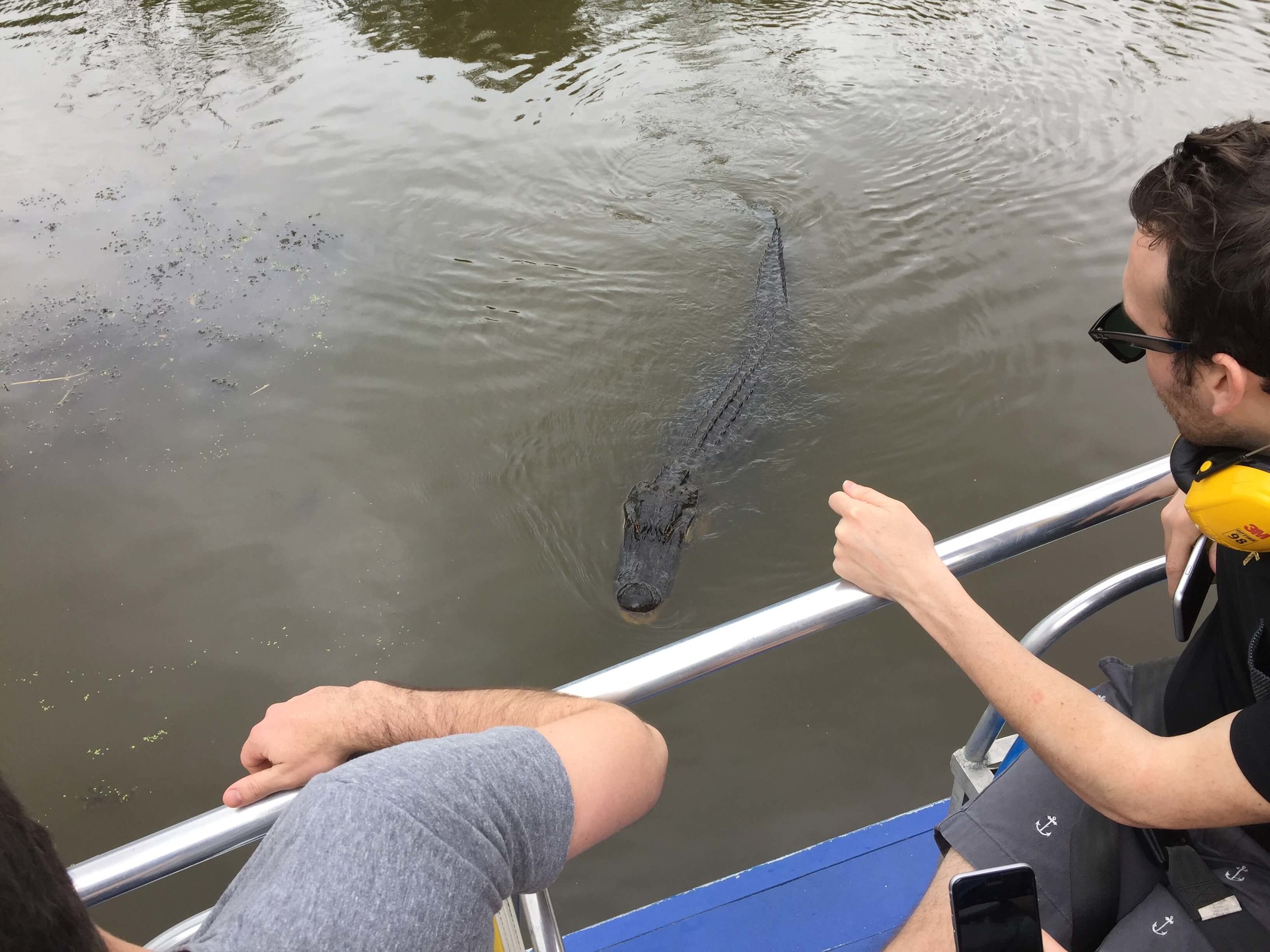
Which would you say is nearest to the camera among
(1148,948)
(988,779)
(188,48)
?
(1148,948)

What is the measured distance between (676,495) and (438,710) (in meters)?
3.15

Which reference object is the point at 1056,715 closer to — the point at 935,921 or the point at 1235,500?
the point at 1235,500

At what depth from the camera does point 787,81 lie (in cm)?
975

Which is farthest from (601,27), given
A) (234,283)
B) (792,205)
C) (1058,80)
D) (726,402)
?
(726,402)

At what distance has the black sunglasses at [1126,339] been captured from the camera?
1.48m

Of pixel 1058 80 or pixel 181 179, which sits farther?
pixel 1058 80

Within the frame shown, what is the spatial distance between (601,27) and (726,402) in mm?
8628

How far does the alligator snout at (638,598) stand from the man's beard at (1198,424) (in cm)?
282

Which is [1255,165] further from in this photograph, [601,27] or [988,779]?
[601,27]

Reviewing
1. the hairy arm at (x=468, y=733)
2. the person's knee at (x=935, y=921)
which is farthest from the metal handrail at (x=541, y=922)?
the person's knee at (x=935, y=921)

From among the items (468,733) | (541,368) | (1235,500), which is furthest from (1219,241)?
(541,368)

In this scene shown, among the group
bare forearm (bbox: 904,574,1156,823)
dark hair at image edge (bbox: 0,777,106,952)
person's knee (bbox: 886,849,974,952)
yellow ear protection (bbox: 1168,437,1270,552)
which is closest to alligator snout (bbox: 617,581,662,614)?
person's knee (bbox: 886,849,974,952)

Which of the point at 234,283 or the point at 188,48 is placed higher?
the point at 188,48

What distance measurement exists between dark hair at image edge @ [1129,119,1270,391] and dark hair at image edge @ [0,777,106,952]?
1.78 metres
